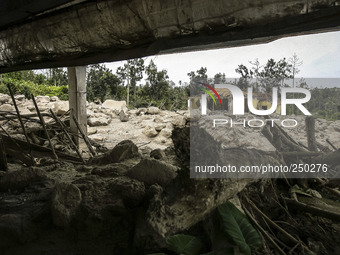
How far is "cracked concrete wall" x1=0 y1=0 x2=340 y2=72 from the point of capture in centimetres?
101

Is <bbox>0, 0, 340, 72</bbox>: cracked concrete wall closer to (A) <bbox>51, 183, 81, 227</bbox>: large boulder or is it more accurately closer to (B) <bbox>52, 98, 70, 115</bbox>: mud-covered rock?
(A) <bbox>51, 183, 81, 227</bbox>: large boulder

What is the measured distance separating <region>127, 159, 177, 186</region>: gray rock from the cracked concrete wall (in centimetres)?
64

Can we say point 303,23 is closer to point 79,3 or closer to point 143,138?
point 79,3

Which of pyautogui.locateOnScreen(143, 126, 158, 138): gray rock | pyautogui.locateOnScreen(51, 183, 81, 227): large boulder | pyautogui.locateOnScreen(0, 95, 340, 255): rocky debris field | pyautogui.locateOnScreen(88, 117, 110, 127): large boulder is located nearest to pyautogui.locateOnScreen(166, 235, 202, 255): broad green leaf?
pyautogui.locateOnScreen(0, 95, 340, 255): rocky debris field

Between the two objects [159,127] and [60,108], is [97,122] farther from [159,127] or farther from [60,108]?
[159,127]

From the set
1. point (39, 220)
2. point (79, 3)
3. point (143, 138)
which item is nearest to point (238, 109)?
point (79, 3)

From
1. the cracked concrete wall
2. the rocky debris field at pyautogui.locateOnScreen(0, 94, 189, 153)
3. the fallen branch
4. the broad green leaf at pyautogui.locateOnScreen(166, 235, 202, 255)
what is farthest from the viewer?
the rocky debris field at pyautogui.locateOnScreen(0, 94, 189, 153)

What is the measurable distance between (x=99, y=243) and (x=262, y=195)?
3.04ft

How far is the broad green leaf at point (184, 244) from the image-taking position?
43.8 inches

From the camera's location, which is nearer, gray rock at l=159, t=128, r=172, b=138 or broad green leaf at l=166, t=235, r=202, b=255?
broad green leaf at l=166, t=235, r=202, b=255

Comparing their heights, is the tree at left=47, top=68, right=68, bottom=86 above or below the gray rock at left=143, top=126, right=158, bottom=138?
above

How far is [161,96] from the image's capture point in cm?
1714

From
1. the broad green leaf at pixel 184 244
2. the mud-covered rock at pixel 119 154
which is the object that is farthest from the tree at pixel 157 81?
the broad green leaf at pixel 184 244

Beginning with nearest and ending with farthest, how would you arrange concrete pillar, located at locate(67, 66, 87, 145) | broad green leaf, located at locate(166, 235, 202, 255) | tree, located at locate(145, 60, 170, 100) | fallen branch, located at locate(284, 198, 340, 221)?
broad green leaf, located at locate(166, 235, 202, 255), fallen branch, located at locate(284, 198, 340, 221), concrete pillar, located at locate(67, 66, 87, 145), tree, located at locate(145, 60, 170, 100)
